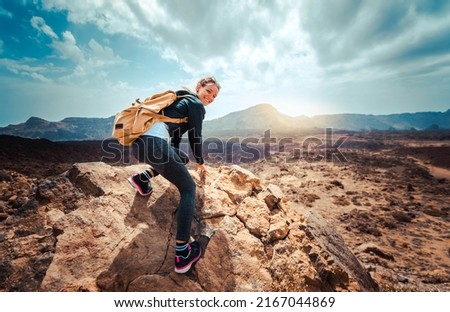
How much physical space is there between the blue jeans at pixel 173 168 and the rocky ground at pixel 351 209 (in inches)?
57.1

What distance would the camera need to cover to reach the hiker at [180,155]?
8.43ft

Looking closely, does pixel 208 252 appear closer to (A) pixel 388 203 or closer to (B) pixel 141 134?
(B) pixel 141 134

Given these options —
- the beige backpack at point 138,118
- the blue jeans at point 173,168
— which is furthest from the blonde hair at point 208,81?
the blue jeans at point 173,168

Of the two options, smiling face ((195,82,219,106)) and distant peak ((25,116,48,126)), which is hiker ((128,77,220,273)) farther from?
distant peak ((25,116,48,126))

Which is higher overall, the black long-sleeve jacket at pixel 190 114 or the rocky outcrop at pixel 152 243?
the black long-sleeve jacket at pixel 190 114

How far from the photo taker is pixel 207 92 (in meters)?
2.97

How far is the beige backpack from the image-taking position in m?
2.59

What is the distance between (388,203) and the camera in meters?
12.8

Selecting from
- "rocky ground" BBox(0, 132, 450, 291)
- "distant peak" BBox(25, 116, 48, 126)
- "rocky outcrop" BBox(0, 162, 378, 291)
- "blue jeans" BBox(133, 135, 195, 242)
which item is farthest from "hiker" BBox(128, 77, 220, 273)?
"distant peak" BBox(25, 116, 48, 126)

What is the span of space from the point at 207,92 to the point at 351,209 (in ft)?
38.4

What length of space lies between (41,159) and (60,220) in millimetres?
22001

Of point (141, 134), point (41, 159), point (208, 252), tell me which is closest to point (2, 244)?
point (141, 134)

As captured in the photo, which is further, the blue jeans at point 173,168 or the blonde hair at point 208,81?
the blonde hair at point 208,81

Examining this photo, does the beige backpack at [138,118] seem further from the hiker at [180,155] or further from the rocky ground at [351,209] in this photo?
the rocky ground at [351,209]
